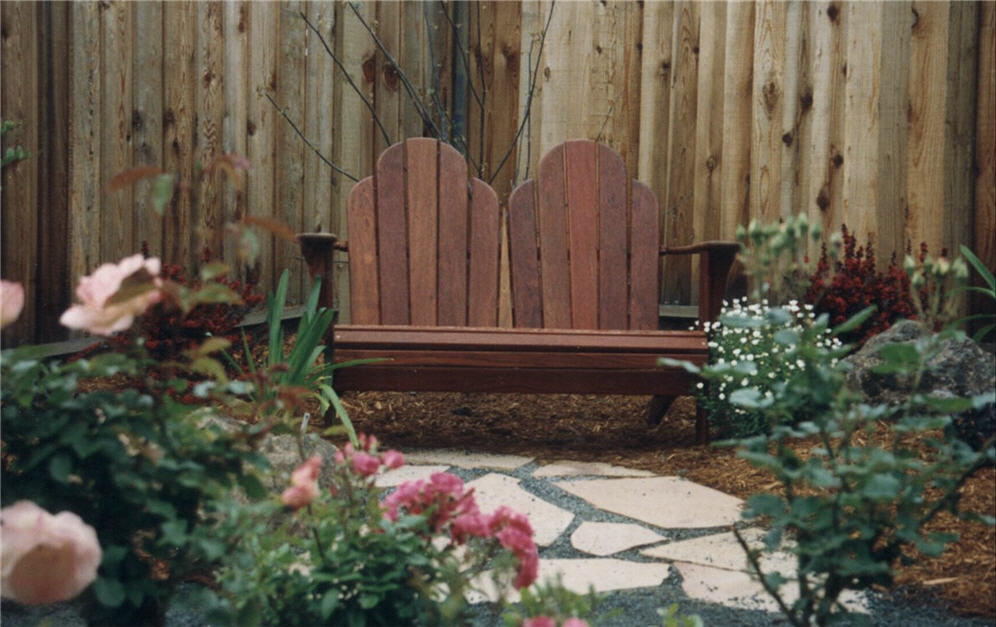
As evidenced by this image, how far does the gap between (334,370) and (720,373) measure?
6.88 ft

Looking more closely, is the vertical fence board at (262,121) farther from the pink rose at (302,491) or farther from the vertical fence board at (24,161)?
the pink rose at (302,491)

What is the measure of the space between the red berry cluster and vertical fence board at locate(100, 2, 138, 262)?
2720mm

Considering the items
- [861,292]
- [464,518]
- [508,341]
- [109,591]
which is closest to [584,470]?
[508,341]

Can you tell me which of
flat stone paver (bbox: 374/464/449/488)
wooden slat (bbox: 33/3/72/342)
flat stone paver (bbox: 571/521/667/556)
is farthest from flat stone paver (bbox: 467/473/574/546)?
wooden slat (bbox: 33/3/72/342)

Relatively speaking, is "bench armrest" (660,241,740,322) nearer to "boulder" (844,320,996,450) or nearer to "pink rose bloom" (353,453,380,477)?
"boulder" (844,320,996,450)

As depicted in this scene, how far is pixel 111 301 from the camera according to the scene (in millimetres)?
1120

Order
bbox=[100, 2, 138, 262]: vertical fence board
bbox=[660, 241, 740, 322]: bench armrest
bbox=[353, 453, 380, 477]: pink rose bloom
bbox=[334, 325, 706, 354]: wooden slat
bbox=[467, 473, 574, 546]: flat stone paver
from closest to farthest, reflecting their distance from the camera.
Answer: bbox=[353, 453, 380, 477]: pink rose bloom, bbox=[467, 473, 574, 546]: flat stone paver, bbox=[334, 325, 706, 354]: wooden slat, bbox=[660, 241, 740, 322]: bench armrest, bbox=[100, 2, 138, 262]: vertical fence board

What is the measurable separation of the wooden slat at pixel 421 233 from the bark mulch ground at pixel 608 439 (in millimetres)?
446

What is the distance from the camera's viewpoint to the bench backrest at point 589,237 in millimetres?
3723

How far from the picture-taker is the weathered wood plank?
3.63 meters

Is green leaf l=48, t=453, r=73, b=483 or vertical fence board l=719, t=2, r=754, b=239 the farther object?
vertical fence board l=719, t=2, r=754, b=239

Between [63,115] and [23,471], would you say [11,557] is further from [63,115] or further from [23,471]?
[63,115]

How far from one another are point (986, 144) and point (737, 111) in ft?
3.43

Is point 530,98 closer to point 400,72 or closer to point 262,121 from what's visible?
point 400,72
